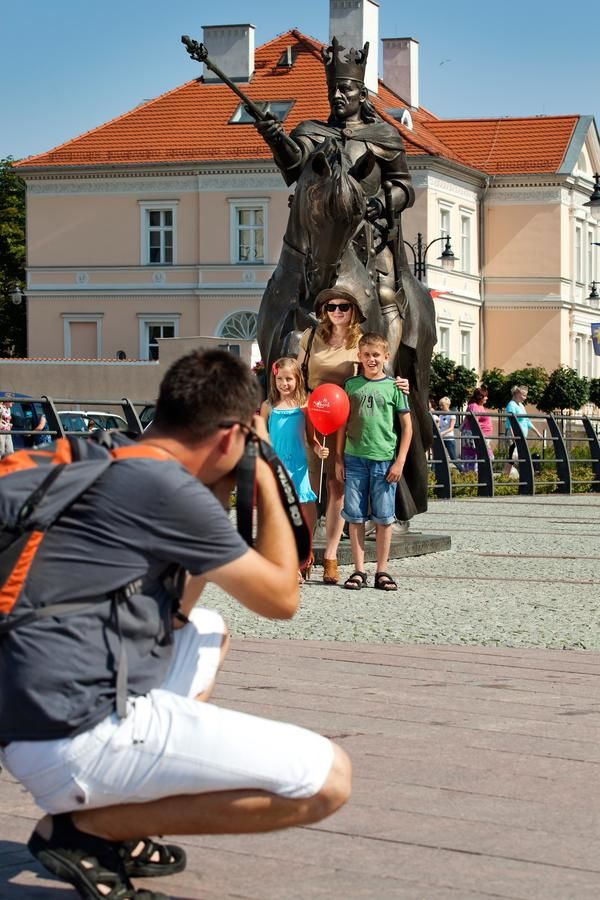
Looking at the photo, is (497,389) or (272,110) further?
(272,110)

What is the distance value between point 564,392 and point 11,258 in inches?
1405

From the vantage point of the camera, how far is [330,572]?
12180 mm

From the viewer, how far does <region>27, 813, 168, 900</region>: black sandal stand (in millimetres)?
4105

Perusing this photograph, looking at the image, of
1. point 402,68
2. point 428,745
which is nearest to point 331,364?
point 428,745

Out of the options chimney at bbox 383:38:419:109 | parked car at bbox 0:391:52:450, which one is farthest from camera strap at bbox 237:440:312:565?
chimney at bbox 383:38:419:109

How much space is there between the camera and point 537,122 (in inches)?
2896

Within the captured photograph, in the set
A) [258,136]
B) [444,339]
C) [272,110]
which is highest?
[272,110]

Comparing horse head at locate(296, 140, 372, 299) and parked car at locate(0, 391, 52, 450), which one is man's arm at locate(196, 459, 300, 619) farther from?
parked car at locate(0, 391, 52, 450)

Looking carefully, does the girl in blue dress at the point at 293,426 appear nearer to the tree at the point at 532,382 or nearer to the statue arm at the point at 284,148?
the statue arm at the point at 284,148

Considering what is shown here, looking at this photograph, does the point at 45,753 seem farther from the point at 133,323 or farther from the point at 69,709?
the point at 133,323

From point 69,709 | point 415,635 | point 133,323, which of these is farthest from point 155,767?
point 133,323

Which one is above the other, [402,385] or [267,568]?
[402,385]

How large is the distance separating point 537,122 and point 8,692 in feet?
236

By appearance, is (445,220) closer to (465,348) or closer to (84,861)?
(465,348)
